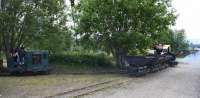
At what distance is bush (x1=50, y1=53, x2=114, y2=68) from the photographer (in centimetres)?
3028

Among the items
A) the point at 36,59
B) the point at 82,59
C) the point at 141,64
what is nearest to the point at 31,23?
the point at 36,59

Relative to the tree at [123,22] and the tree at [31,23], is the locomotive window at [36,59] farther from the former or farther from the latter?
the tree at [123,22]

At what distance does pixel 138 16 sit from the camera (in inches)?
1187

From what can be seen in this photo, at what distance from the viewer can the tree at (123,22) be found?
29656 millimetres

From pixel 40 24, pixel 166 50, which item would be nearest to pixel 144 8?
pixel 40 24

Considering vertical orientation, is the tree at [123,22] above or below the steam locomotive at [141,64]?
above

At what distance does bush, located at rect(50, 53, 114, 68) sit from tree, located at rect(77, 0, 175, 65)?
4.15 feet

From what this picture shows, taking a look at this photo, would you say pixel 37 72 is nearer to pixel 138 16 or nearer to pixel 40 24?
pixel 40 24

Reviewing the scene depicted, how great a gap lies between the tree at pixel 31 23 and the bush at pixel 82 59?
8.19 ft

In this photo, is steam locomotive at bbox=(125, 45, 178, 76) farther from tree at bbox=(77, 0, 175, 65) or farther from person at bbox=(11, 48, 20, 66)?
person at bbox=(11, 48, 20, 66)

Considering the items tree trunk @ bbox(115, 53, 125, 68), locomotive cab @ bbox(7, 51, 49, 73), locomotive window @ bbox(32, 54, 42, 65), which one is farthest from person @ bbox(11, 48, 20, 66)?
tree trunk @ bbox(115, 53, 125, 68)

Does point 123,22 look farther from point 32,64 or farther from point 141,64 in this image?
point 32,64

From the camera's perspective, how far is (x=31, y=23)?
84.7ft

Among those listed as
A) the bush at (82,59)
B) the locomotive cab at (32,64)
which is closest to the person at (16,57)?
the locomotive cab at (32,64)
